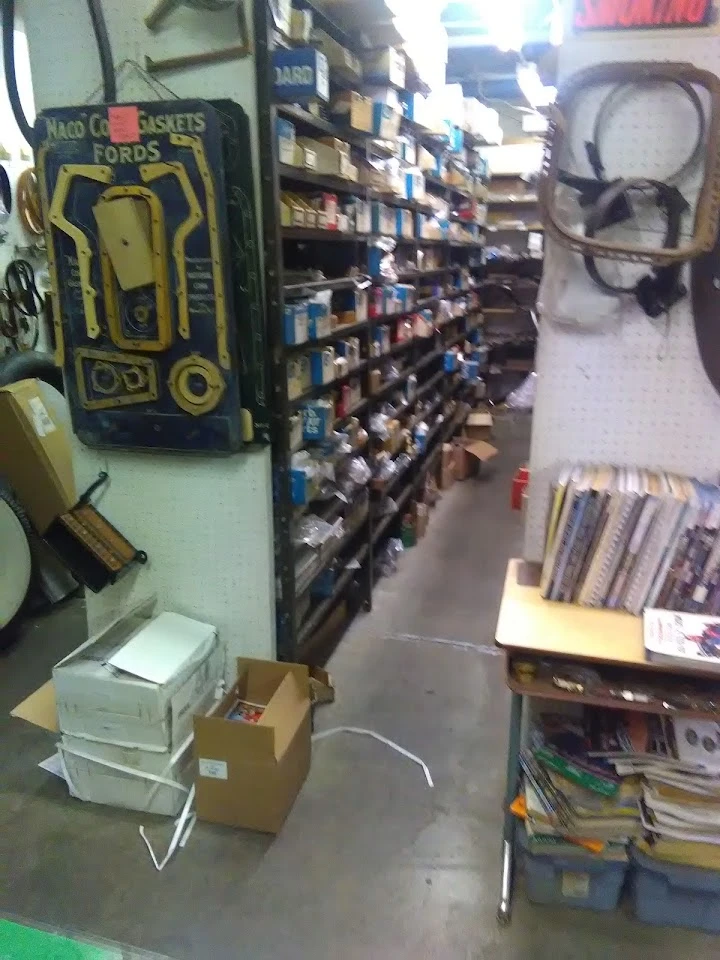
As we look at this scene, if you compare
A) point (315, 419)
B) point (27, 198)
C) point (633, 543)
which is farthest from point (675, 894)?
point (27, 198)

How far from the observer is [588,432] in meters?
1.87

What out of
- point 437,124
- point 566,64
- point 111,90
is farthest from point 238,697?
point 437,124

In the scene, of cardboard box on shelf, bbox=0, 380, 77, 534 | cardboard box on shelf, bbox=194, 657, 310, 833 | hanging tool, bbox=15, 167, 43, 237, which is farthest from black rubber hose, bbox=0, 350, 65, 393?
cardboard box on shelf, bbox=194, 657, 310, 833

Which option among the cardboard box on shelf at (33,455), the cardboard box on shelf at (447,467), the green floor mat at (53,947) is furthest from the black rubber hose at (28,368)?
the cardboard box on shelf at (447,467)

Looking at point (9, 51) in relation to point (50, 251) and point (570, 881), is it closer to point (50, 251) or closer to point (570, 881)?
point (50, 251)

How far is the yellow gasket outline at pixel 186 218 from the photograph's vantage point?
195cm

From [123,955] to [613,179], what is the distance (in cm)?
206

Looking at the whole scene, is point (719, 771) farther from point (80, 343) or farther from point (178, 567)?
point (80, 343)

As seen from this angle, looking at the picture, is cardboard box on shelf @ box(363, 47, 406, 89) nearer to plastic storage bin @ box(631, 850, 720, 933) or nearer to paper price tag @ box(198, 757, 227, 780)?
paper price tag @ box(198, 757, 227, 780)

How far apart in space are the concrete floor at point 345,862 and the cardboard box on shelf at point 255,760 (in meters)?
0.06

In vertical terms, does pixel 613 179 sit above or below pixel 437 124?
below

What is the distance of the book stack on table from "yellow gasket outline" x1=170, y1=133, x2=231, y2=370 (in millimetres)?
1295

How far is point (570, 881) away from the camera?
184 cm

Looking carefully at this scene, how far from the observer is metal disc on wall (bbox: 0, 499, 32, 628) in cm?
302
